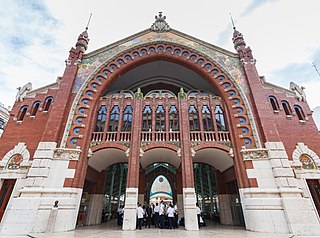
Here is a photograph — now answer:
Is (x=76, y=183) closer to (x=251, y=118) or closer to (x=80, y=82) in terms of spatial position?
(x=80, y=82)

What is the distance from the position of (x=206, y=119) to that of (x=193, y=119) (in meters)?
1.17

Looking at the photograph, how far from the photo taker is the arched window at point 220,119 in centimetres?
1558

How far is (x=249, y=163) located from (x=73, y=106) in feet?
50.4

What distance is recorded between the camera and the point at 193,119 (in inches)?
631

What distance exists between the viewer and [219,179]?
58.5ft

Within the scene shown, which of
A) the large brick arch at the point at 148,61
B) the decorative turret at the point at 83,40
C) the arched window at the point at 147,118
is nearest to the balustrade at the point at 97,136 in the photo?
the large brick arch at the point at 148,61

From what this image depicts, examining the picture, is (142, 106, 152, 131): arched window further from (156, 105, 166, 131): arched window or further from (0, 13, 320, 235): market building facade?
(156, 105, 166, 131): arched window

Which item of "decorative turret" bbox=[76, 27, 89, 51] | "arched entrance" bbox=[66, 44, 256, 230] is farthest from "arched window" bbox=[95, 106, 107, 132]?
"decorative turret" bbox=[76, 27, 89, 51]

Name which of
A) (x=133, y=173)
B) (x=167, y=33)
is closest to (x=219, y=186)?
(x=133, y=173)

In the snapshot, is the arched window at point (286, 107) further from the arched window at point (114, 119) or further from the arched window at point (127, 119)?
the arched window at point (114, 119)

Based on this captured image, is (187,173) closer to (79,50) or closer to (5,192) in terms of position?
(5,192)

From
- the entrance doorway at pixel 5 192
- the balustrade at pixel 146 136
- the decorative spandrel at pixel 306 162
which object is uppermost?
the balustrade at pixel 146 136

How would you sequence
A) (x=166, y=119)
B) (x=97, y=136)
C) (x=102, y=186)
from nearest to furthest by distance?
(x=97, y=136) → (x=166, y=119) → (x=102, y=186)

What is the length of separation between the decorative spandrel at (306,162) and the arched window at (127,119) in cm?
1419
